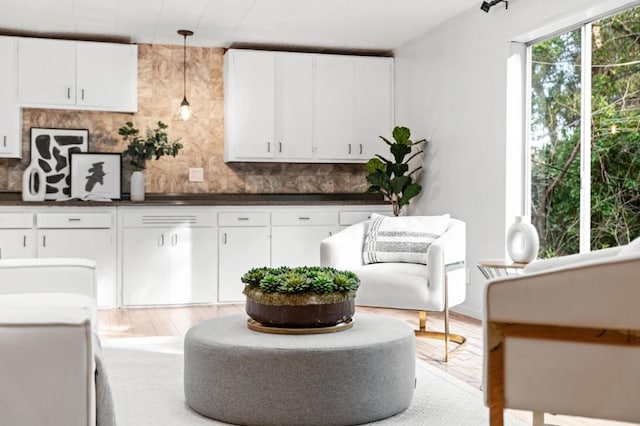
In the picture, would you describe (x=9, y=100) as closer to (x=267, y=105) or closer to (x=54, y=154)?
(x=54, y=154)

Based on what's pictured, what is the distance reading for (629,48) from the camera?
13.5 ft

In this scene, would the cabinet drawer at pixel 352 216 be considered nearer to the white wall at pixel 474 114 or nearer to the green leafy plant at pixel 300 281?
the white wall at pixel 474 114

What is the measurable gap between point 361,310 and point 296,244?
0.84 m

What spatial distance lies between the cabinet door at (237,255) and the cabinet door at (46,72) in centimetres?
176

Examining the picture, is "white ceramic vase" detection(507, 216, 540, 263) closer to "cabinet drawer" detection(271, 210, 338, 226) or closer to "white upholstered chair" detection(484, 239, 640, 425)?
"white upholstered chair" detection(484, 239, 640, 425)

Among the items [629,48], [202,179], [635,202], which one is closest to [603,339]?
[635,202]

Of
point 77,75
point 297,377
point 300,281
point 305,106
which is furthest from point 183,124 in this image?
point 297,377

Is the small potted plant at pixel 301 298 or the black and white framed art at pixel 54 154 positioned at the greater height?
the black and white framed art at pixel 54 154

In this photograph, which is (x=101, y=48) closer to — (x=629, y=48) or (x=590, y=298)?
(x=629, y=48)

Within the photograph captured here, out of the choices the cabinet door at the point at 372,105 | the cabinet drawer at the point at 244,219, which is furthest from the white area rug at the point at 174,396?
the cabinet door at the point at 372,105

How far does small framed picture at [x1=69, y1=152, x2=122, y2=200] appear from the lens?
624 centimetres

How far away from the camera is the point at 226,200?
6496mm

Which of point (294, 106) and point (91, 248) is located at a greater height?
point (294, 106)

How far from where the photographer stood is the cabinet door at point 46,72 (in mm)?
5980
